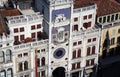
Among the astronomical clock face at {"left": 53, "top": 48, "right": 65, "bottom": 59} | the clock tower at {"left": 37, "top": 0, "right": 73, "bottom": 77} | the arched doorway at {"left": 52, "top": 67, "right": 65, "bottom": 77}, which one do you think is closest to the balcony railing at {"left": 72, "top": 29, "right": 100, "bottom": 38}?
the clock tower at {"left": 37, "top": 0, "right": 73, "bottom": 77}

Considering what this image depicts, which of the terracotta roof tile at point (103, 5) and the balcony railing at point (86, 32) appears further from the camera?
the terracotta roof tile at point (103, 5)

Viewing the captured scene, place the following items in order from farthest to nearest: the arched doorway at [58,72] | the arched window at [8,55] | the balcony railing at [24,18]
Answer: the arched doorway at [58,72]
the balcony railing at [24,18]
the arched window at [8,55]

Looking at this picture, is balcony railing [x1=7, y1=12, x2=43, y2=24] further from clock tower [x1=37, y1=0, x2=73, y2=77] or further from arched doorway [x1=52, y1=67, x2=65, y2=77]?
arched doorway [x1=52, y1=67, x2=65, y2=77]

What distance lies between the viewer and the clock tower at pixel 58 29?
80.0 m

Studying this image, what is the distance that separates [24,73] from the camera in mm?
83062

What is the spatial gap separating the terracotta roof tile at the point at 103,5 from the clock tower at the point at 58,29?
8124 millimetres

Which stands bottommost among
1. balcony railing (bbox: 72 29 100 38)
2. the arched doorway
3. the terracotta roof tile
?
the arched doorway

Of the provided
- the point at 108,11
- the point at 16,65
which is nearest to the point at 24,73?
the point at 16,65

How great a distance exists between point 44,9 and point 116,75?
1138 inches

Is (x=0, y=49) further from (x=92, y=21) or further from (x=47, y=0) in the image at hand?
(x=92, y=21)

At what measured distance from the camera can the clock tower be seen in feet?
262

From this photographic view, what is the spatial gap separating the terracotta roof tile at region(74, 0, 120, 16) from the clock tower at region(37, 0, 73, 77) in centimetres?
812

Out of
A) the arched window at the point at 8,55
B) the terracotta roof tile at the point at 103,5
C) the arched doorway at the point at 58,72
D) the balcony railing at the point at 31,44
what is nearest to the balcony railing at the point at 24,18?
the balcony railing at the point at 31,44

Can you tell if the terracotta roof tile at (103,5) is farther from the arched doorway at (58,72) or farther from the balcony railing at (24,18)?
the arched doorway at (58,72)
